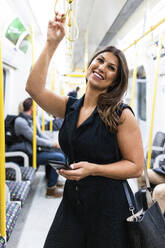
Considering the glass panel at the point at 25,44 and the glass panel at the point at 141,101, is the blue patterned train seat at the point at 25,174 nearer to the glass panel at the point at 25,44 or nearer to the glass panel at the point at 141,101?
the glass panel at the point at 25,44

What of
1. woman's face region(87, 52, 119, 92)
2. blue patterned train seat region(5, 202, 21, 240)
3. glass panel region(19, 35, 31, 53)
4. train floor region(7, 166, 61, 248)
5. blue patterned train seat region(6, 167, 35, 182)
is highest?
glass panel region(19, 35, 31, 53)

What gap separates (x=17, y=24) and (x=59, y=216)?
12.2 feet

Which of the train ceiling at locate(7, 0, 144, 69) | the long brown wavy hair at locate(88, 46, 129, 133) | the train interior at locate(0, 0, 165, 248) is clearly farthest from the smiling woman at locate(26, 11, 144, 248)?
the train ceiling at locate(7, 0, 144, 69)

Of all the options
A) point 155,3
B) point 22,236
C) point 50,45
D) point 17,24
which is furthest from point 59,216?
point 17,24

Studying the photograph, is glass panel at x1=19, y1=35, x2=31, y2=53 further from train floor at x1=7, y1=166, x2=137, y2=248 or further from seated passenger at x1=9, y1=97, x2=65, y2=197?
train floor at x1=7, y1=166, x2=137, y2=248

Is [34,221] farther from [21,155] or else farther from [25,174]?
[21,155]

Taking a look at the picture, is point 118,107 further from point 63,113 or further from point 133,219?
point 133,219

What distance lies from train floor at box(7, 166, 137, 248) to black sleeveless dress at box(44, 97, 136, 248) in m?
1.52

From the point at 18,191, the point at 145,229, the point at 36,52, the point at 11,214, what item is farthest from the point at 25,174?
the point at 36,52

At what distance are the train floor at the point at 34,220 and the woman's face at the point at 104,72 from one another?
1996 millimetres

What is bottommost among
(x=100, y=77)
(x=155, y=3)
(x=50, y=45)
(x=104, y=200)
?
(x=104, y=200)

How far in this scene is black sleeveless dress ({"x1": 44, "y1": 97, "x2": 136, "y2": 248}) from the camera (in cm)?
111

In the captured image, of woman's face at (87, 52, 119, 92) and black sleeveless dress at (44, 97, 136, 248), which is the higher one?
woman's face at (87, 52, 119, 92)

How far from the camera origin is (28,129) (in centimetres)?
374
